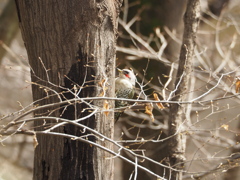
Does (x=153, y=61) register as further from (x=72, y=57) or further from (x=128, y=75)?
(x=72, y=57)

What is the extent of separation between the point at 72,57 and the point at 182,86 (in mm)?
1109

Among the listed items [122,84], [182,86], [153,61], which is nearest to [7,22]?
[122,84]

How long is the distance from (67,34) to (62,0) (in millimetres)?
214

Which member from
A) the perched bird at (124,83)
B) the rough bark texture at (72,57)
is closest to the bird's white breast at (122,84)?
the perched bird at (124,83)

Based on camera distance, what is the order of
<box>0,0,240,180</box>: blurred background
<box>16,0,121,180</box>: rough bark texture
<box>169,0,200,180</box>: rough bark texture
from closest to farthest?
<box>16,0,121,180</box>: rough bark texture
<box>169,0,200,180</box>: rough bark texture
<box>0,0,240,180</box>: blurred background

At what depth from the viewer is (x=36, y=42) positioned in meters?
2.70

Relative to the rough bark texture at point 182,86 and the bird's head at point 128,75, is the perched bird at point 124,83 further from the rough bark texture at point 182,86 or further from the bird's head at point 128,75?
the rough bark texture at point 182,86

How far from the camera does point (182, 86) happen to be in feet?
11.1

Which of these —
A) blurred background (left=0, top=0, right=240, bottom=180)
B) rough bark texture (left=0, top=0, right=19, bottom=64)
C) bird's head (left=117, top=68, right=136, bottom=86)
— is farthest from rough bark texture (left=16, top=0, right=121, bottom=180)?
rough bark texture (left=0, top=0, right=19, bottom=64)

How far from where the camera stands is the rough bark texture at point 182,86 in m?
3.34

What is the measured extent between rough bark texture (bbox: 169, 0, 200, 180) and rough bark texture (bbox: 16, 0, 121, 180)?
79cm

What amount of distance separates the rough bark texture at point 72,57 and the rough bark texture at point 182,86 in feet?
2.59

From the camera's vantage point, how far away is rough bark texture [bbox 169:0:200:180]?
334 cm

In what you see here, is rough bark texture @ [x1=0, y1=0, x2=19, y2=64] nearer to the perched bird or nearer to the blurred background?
the blurred background
